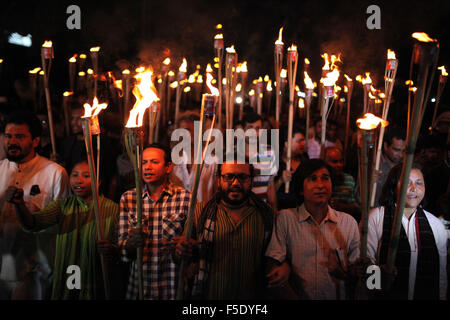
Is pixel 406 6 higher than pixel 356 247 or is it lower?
higher

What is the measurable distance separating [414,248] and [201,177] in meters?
1.73

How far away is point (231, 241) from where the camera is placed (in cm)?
258

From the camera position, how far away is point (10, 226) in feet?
9.64

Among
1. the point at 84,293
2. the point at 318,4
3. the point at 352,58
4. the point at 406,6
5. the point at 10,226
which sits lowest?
the point at 84,293

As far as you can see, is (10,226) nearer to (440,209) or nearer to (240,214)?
(240,214)

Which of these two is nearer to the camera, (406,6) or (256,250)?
(256,250)

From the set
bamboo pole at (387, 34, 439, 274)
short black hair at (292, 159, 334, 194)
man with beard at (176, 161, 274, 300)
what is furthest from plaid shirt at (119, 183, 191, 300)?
bamboo pole at (387, 34, 439, 274)

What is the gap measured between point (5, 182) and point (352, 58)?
12.6 feet

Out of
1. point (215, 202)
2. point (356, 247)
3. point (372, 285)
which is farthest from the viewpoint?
point (215, 202)

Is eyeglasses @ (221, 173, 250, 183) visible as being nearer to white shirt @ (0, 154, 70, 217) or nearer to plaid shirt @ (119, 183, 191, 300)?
plaid shirt @ (119, 183, 191, 300)

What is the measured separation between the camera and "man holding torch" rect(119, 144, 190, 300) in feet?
8.61

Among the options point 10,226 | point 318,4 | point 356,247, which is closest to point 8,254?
point 10,226

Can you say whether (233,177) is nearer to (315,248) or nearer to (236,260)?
(236,260)

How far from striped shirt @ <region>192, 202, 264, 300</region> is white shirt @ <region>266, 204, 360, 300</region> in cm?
12
